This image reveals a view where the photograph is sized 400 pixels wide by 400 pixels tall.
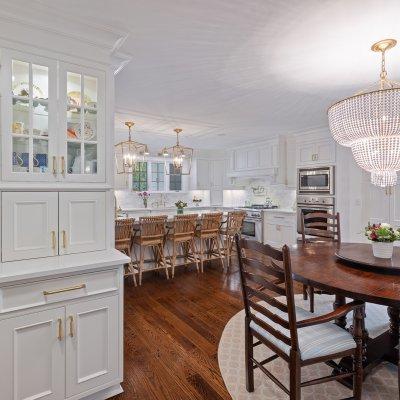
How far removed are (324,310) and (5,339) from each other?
9.77 ft

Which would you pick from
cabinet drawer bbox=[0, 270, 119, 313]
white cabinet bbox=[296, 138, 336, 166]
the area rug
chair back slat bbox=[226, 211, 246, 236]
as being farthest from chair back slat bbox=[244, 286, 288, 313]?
white cabinet bbox=[296, 138, 336, 166]

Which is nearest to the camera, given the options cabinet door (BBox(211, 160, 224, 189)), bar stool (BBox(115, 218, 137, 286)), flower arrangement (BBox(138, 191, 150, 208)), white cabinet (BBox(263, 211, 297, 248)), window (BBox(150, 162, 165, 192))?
bar stool (BBox(115, 218, 137, 286))

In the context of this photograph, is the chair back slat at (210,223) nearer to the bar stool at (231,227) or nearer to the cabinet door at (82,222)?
the bar stool at (231,227)

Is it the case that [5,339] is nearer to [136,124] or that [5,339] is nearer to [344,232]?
[136,124]

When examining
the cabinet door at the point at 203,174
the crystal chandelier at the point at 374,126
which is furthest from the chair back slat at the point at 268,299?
the cabinet door at the point at 203,174

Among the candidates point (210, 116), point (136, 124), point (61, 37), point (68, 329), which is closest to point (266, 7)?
point (61, 37)

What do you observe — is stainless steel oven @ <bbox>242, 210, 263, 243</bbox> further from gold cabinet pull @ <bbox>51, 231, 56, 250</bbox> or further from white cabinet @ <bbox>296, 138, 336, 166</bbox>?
gold cabinet pull @ <bbox>51, 231, 56, 250</bbox>

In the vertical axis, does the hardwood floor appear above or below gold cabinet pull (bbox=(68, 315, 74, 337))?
below

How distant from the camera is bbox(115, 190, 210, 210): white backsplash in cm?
719

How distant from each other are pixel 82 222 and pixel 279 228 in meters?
4.73

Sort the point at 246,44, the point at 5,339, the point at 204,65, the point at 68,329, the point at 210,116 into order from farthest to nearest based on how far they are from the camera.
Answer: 1. the point at 210,116
2. the point at 204,65
3. the point at 246,44
4. the point at 68,329
5. the point at 5,339

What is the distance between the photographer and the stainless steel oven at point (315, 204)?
5129mm

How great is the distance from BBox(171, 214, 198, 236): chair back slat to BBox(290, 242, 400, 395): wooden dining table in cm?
209

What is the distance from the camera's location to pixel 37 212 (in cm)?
180
